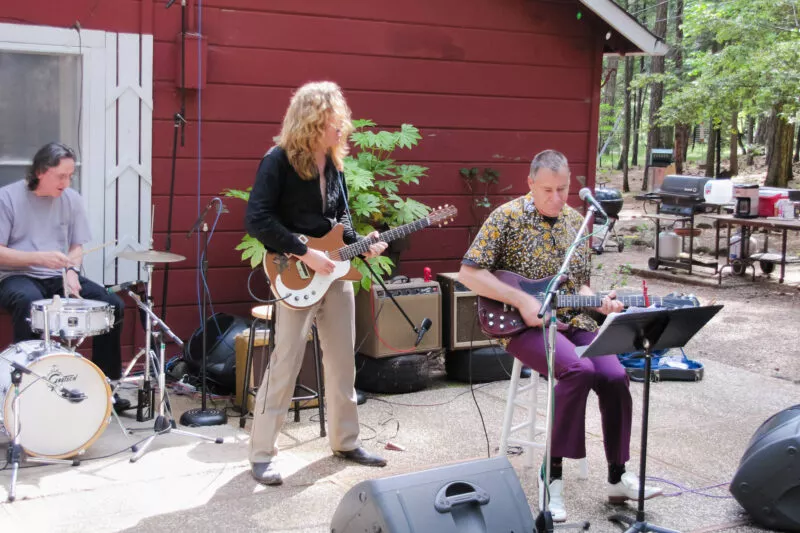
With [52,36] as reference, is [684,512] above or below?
below

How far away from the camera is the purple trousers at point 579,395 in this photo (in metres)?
3.61

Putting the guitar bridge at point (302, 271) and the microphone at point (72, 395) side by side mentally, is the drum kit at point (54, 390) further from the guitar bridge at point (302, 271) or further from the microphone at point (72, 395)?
the guitar bridge at point (302, 271)

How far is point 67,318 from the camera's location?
13.9 ft

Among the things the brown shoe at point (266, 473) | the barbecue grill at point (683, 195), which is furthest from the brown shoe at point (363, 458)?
the barbecue grill at point (683, 195)

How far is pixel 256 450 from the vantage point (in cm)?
403

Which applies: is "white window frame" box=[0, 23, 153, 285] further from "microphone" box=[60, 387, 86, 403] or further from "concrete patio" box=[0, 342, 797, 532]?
"microphone" box=[60, 387, 86, 403]

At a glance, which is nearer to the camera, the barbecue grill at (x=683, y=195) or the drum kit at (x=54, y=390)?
the drum kit at (x=54, y=390)

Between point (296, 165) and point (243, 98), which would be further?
point (243, 98)

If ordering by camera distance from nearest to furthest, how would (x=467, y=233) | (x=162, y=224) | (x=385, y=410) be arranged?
(x=385, y=410) → (x=162, y=224) → (x=467, y=233)

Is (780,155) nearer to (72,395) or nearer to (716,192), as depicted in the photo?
(716,192)

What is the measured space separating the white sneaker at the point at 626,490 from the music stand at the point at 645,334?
0.81 ft

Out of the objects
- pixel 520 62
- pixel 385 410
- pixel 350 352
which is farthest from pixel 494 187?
pixel 350 352

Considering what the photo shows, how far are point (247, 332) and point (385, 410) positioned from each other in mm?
950

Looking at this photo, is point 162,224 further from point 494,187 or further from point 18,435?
point 494,187
